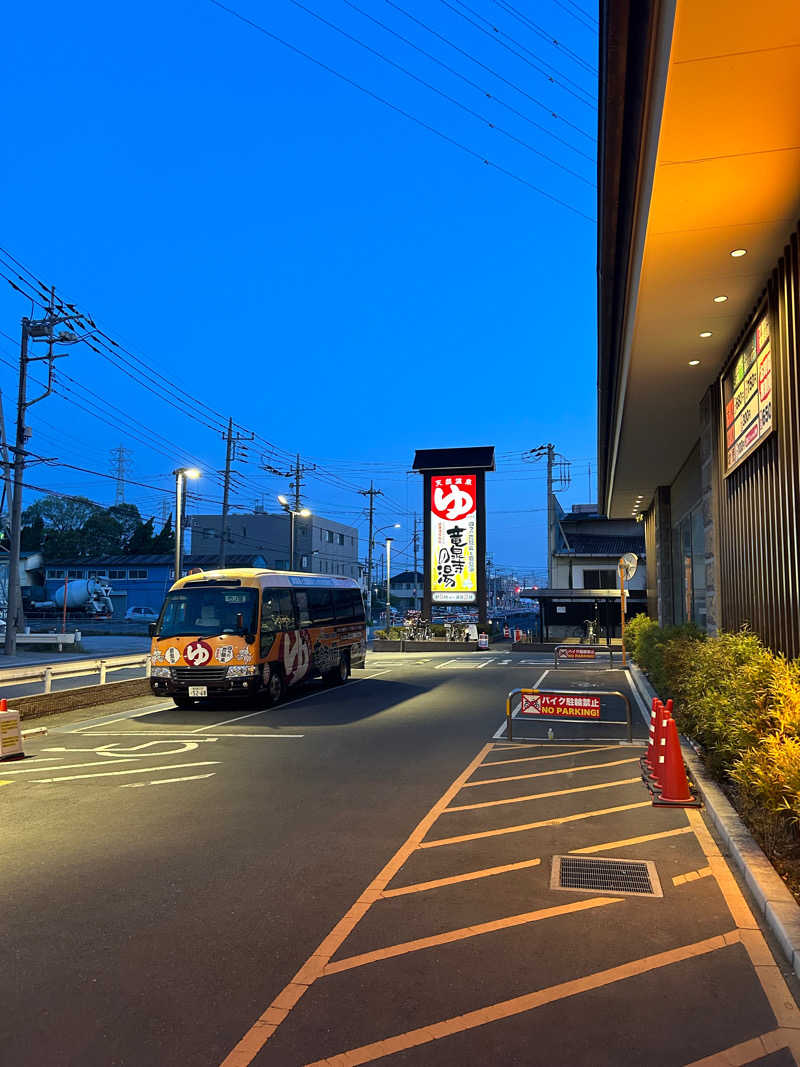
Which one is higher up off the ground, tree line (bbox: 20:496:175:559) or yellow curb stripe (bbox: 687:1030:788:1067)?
tree line (bbox: 20:496:175:559)

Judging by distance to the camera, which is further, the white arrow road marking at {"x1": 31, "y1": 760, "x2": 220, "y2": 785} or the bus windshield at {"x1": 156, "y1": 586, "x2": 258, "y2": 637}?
the bus windshield at {"x1": 156, "y1": 586, "x2": 258, "y2": 637}

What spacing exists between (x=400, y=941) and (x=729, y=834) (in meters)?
3.41

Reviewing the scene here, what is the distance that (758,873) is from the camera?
5.72m

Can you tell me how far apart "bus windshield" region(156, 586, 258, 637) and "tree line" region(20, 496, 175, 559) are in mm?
70843

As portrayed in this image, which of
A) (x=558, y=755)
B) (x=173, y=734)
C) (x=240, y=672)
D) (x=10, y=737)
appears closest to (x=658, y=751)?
(x=558, y=755)

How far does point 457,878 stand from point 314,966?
1.81 meters

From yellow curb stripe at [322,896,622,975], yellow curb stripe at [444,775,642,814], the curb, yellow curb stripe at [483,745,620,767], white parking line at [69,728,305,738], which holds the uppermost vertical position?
the curb

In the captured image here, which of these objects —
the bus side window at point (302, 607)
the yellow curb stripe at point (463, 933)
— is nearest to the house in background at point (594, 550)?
the bus side window at point (302, 607)

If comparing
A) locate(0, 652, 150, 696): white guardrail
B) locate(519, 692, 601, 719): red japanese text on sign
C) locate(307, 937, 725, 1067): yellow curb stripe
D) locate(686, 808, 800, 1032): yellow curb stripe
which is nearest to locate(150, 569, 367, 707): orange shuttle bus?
locate(0, 652, 150, 696): white guardrail

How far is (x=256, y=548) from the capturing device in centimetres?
8625

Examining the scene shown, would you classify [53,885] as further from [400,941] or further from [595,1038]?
[595,1038]

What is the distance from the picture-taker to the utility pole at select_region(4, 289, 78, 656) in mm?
31047

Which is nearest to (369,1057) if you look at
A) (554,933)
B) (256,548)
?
(554,933)

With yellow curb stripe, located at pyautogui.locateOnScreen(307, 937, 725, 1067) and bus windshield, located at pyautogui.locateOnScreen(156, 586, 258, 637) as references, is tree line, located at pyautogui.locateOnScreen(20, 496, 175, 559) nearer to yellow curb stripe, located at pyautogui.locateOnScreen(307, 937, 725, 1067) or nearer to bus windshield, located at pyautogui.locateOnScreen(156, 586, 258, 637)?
bus windshield, located at pyautogui.locateOnScreen(156, 586, 258, 637)
